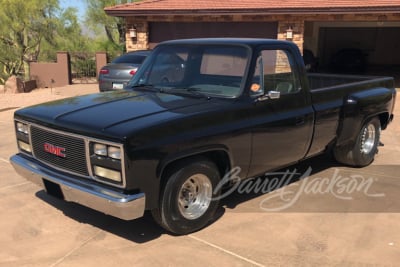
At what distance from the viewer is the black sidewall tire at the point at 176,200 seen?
386 centimetres

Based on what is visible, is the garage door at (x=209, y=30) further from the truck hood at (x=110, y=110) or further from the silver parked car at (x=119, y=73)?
the truck hood at (x=110, y=110)

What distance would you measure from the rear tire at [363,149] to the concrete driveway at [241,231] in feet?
1.72

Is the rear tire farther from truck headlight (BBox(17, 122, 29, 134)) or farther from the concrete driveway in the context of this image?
truck headlight (BBox(17, 122, 29, 134))

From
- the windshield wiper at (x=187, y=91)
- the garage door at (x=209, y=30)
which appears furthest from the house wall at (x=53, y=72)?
the windshield wiper at (x=187, y=91)

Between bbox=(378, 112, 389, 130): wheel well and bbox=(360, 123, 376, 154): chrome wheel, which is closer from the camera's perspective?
bbox=(360, 123, 376, 154): chrome wheel

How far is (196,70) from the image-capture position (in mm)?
4852

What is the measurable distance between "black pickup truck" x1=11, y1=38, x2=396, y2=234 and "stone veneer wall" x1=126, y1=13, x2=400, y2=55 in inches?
378

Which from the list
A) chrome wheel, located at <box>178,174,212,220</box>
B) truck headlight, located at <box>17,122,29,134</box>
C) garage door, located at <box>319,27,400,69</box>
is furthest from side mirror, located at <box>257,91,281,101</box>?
garage door, located at <box>319,27,400,69</box>

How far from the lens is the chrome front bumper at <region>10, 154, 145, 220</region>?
3.55 m

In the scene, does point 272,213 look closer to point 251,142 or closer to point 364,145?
point 251,142

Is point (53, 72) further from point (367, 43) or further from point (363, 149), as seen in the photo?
point (367, 43)

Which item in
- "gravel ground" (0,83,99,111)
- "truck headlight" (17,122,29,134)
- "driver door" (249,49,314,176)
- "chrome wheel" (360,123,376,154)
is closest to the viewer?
"truck headlight" (17,122,29,134)

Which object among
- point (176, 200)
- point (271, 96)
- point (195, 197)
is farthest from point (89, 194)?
point (271, 96)

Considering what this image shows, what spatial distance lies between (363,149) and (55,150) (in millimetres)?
A: 4304
